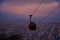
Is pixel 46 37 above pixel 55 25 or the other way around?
the other way around

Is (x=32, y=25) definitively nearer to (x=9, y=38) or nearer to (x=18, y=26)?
(x=9, y=38)

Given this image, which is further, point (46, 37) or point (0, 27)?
point (0, 27)

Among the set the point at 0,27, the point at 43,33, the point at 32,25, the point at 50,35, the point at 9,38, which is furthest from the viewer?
the point at 0,27

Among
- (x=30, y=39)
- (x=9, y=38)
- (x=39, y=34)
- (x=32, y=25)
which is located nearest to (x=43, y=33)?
(x=39, y=34)

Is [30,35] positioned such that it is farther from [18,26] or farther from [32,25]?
[32,25]

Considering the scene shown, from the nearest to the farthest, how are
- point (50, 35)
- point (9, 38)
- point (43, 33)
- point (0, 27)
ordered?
point (9, 38) → point (50, 35) → point (43, 33) → point (0, 27)

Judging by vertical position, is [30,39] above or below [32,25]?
below

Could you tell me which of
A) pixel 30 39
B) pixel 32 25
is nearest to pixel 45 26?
pixel 30 39

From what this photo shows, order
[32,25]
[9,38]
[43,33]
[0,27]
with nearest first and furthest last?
[32,25] → [9,38] → [43,33] → [0,27]

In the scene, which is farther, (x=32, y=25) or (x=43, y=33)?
(x=43, y=33)
